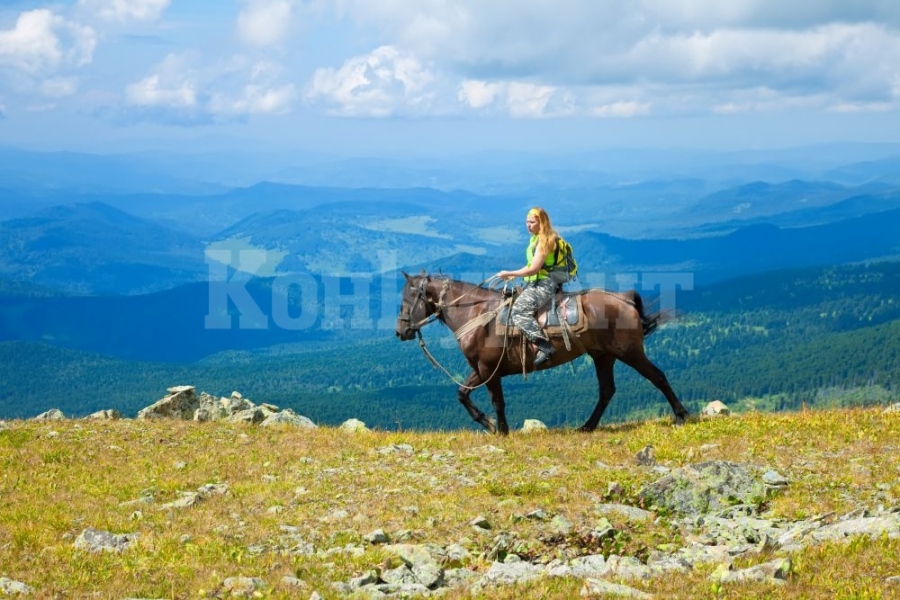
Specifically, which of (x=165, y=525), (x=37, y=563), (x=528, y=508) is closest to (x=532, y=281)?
(x=528, y=508)

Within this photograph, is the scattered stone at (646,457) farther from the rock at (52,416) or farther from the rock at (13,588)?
the rock at (52,416)

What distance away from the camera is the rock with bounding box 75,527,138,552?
11.4 meters

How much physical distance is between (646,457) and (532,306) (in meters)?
5.08

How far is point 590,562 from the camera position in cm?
1009

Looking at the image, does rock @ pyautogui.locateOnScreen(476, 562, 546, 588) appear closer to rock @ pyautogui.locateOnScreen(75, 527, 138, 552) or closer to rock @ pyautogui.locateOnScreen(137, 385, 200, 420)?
rock @ pyautogui.locateOnScreen(75, 527, 138, 552)

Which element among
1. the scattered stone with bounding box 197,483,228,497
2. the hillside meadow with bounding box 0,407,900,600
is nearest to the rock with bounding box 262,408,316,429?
the hillside meadow with bounding box 0,407,900,600

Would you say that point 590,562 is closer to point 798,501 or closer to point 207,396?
point 798,501

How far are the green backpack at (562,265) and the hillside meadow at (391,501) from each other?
3.56m

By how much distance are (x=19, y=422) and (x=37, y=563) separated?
1383cm

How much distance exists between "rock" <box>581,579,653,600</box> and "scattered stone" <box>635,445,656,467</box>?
6.45m

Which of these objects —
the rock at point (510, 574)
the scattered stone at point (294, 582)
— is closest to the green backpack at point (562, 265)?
the rock at point (510, 574)

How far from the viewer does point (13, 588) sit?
31.1 ft

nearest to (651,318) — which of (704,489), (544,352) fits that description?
(544,352)

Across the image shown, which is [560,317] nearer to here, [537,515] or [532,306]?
[532,306]
